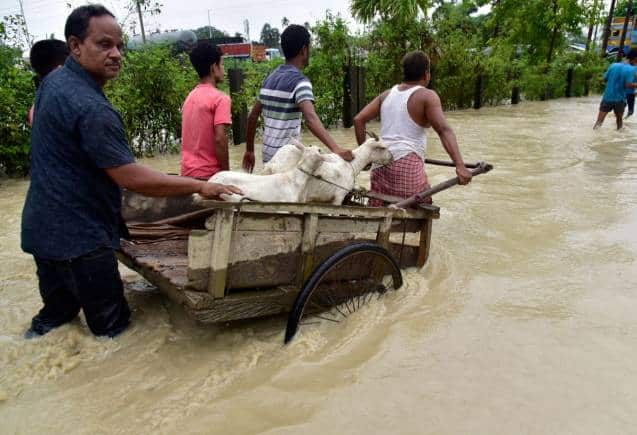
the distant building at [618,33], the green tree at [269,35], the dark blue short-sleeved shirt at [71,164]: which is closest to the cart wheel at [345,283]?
the dark blue short-sleeved shirt at [71,164]

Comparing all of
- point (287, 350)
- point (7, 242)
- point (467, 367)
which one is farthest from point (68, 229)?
point (7, 242)

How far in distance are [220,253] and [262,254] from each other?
284 mm

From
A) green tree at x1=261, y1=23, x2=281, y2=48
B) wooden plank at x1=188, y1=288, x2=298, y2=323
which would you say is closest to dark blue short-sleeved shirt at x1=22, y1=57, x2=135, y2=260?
wooden plank at x1=188, y1=288, x2=298, y2=323

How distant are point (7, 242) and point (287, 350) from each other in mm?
3605

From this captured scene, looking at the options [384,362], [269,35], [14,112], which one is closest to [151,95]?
[14,112]

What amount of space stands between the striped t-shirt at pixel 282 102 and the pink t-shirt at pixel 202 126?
1.50 feet

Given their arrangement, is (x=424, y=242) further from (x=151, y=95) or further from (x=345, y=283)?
(x=151, y=95)

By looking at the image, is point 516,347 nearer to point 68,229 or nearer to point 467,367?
point 467,367

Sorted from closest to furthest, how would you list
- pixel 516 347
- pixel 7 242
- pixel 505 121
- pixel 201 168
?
pixel 516 347 → pixel 201 168 → pixel 7 242 → pixel 505 121

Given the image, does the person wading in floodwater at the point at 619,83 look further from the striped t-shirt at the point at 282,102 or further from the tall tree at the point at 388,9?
the striped t-shirt at the point at 282,102

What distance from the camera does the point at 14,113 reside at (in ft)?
21.0

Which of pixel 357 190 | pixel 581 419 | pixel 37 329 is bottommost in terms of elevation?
pixel 581 419

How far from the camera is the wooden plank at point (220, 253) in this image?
232 centimetres

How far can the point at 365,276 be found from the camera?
3.27 m
